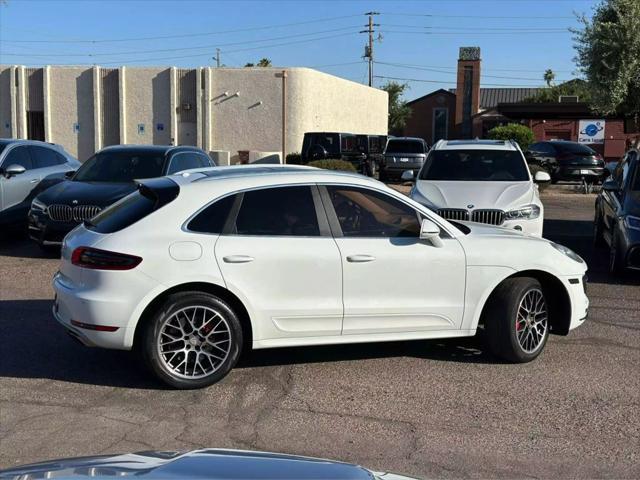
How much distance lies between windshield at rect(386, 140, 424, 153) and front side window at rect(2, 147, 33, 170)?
17.6 metres

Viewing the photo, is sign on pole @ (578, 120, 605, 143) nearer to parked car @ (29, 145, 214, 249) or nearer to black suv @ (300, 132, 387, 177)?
black suv @ (300, 132, 387, 177)

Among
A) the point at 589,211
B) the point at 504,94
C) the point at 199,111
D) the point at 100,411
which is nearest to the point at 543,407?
the point at 100,411

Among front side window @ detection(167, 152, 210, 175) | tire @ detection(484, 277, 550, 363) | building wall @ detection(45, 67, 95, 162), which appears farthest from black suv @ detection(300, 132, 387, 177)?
tire @ detection(484, 277, 550, 363)

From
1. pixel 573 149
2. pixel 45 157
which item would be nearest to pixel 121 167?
pixel 45 157

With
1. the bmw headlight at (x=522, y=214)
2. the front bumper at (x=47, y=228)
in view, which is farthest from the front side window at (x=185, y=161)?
the bmw headlight at (x=522, y=214)

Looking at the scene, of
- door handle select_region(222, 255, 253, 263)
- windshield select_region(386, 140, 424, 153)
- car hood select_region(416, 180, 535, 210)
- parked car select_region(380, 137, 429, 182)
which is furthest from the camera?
windshield select_region(386, 140, 424, 153)

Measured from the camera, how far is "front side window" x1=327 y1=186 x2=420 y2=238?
6.00 meters

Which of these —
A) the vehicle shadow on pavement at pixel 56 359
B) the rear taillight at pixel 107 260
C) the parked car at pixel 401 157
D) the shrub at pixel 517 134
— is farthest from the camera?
the shrub at pixel 517 134

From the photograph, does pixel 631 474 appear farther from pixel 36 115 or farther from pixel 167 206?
pixel 36 115

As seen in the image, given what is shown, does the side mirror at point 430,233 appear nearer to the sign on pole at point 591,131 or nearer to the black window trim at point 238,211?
the black window trim at point 238,211

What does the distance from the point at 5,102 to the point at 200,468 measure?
134 ft

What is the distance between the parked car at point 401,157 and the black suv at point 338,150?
0.90 meters

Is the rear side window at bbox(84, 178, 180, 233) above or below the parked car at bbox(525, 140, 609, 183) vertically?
below

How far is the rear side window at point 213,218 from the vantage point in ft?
18.6
